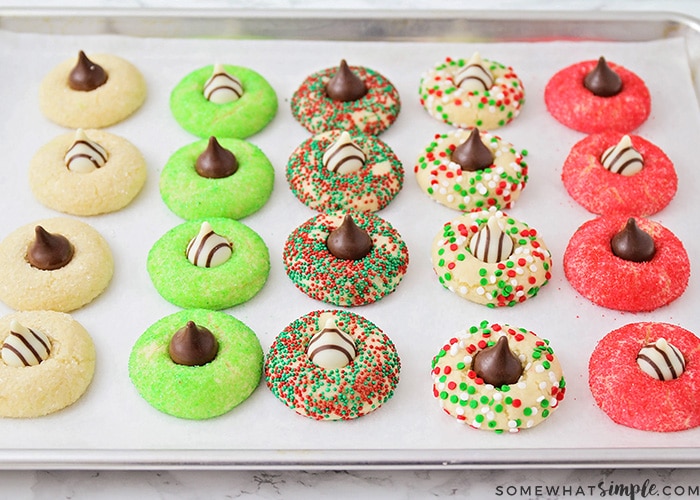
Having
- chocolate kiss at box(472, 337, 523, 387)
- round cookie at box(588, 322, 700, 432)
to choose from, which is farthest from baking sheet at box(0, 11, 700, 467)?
chocolate kiss at box(472, 337, 523, 387)

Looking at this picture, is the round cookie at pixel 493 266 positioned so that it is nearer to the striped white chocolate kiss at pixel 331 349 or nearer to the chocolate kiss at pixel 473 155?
the chocolate kiss at pixel 473 155

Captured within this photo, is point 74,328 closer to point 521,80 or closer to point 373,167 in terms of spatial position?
point 373,167

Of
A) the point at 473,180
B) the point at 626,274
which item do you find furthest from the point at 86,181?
the point at 626,274

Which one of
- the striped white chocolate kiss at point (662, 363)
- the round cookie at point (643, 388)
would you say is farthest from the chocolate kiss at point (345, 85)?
the striped white chocolate kiss at point (662, 363)

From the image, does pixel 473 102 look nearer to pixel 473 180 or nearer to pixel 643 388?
pixel 473 180

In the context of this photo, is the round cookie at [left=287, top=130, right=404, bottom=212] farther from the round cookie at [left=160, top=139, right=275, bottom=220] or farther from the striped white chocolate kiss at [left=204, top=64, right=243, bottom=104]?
the striped white chocolate kiss at [left=204, top=64, right=243, bottom=104]

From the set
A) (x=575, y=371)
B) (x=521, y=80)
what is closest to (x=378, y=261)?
(x=575, y=371)
